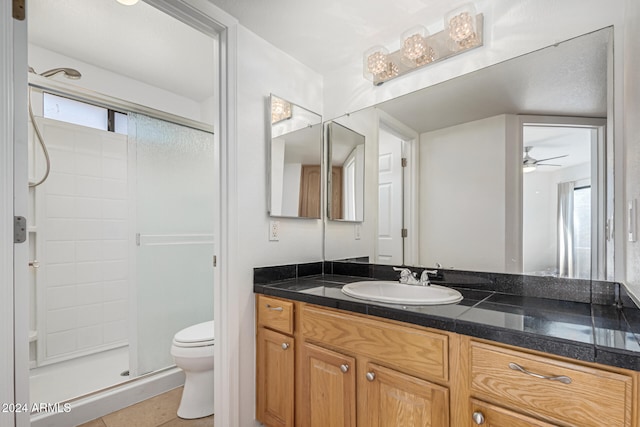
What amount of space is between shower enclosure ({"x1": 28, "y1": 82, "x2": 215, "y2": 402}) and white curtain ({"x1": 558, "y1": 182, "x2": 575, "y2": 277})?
2.36m

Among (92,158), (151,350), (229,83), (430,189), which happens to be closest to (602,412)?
(430,189)

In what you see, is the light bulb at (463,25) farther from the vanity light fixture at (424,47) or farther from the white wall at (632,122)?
the white wall at (632,122)

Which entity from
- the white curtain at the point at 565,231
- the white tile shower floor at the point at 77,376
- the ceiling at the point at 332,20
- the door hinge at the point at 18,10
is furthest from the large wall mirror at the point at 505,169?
the white tile shower floor at the point at 77,376

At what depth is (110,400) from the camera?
1.96 m

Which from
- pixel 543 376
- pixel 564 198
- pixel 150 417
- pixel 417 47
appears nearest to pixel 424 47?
pixel 417 47

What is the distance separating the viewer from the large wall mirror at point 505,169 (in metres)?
1.28

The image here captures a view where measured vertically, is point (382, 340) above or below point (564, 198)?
below

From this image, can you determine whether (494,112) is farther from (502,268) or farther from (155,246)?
(155,246)

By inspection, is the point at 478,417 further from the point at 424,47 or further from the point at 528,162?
the point at 424,47

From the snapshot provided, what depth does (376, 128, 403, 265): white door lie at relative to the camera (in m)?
1.86

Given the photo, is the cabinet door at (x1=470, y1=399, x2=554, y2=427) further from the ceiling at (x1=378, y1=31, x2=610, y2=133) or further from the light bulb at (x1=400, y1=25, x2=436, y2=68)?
the light bulb at (x1=400, y1=25, x2=436, y2=68)

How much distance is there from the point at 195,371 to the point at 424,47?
2224mm

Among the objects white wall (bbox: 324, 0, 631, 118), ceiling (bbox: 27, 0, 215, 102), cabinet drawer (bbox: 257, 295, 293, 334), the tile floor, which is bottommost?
the tile floor

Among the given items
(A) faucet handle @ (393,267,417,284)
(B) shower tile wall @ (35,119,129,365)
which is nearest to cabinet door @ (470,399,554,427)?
(A) faucet handle @ (393,267,417,284)
